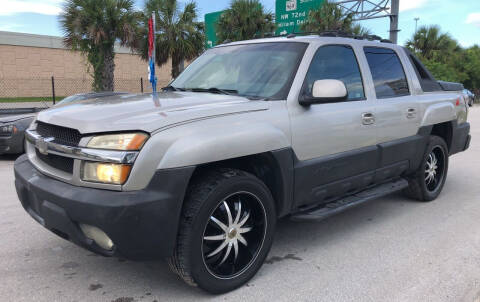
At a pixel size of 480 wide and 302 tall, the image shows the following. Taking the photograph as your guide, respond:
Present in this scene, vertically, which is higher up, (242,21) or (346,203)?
(242,21)

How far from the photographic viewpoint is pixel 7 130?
7.40 metres

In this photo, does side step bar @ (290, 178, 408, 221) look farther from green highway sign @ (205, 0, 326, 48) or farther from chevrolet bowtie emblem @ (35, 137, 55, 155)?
green highway sign @ (205, 0, 326, 48)

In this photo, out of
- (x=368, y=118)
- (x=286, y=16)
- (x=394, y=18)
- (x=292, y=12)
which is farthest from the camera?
(x=286, y=16)

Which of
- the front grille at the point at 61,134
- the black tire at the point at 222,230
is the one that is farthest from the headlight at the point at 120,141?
the black tire at the point at 222,230

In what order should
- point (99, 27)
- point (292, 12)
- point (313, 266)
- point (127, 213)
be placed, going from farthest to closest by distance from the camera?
point (292, 12), point (99, 27), point (313, 266), point (127, 213)

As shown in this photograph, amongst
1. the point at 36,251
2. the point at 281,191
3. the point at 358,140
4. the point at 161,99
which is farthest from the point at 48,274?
the point at 358,140

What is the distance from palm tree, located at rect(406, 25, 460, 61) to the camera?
99.3 ft

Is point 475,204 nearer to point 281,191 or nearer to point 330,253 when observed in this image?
point 330,253

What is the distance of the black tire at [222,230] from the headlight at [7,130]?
6.02m

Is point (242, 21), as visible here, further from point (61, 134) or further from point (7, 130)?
point (61, 134)

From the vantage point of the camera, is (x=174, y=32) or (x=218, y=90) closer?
(x=218, y=90)

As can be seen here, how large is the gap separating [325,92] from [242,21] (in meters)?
17.9

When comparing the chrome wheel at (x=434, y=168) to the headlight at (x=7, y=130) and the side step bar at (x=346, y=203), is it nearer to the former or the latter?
the side step bar at (x=346, y=203)

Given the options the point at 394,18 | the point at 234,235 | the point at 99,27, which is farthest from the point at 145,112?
the point at 394,18
